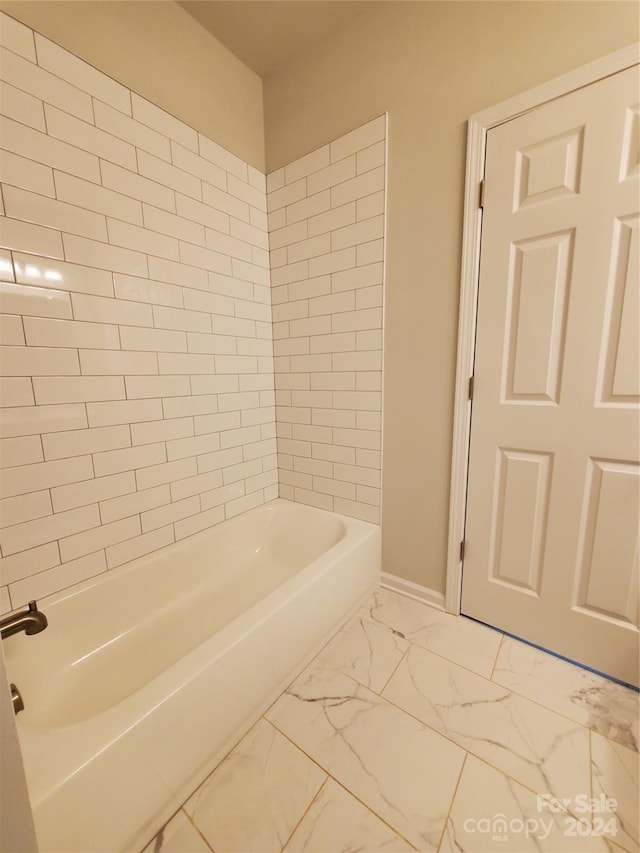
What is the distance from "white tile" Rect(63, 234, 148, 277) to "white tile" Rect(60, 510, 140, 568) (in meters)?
1.02

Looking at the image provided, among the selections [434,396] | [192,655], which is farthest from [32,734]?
[434,396]

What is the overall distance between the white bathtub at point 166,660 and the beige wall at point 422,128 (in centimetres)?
36

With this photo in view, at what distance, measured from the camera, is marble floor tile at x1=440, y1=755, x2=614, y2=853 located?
83 centimetres

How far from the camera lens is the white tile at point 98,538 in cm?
125

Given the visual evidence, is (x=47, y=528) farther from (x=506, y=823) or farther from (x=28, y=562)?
(x=506, y=823)

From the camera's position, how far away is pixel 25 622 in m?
0.98

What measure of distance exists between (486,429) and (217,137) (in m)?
1.89

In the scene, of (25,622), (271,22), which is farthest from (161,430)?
(271,22)

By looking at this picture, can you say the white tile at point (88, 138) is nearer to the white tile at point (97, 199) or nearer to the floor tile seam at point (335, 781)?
the white tile at point (97, 199)

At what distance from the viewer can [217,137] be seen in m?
1.63

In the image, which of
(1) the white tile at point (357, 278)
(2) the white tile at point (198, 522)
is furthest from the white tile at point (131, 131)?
(2) the white tile at point (198, 522)

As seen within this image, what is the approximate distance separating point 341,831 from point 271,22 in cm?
293

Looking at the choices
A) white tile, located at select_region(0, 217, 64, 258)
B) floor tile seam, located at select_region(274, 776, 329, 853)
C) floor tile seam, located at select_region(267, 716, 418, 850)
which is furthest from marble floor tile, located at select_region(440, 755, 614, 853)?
white tile, located at select_region(0, 217, 64, 258)

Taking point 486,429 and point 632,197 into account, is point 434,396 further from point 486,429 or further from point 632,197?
point 632,197
